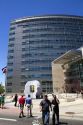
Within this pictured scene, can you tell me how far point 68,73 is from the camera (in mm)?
89500

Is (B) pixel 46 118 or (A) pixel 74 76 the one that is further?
(A) pixel 74 76

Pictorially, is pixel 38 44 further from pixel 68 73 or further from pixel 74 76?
pixel 74 76

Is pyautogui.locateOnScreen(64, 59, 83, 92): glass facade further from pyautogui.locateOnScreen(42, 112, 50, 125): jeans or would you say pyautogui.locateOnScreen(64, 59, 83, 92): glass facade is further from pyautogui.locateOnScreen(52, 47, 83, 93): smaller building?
pyautogui.locateOnScreen(42, 112, 50, 125): jeans

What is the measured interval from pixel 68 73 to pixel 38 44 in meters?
49.2

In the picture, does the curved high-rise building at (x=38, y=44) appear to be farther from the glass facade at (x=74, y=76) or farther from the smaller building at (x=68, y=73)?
the glass facade at (x=74, y=76)

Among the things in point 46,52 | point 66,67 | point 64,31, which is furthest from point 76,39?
point 66,67

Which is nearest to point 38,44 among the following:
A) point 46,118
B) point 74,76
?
point 74,76

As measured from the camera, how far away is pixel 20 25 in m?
143

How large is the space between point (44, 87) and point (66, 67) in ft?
131

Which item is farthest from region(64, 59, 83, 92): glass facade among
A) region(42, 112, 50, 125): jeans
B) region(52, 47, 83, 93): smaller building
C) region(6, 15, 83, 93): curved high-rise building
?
region(42, 112, 50, 125): jeans

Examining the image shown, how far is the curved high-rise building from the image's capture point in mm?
130000

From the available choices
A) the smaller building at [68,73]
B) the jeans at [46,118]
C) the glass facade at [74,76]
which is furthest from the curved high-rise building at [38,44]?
the jeans at [46,118]

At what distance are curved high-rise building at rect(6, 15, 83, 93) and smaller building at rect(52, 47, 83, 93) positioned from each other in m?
36.7

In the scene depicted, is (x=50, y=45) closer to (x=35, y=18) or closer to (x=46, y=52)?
(x=46, y=52)
